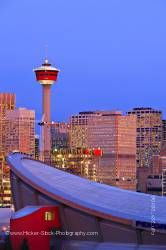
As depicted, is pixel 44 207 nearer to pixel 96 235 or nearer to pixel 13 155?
pixel 96 235

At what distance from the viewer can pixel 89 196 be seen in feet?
101

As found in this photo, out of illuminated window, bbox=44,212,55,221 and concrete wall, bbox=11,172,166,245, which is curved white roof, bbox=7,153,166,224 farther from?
illuminated window, bbox=44,212,55,221

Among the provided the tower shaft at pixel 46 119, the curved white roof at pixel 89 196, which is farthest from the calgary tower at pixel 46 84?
the curved white roof at pixel 89 196

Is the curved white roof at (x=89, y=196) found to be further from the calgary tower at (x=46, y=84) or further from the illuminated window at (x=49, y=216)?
the calgary tower at (x=46, y=84)

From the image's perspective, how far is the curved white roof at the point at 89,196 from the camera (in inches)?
1126

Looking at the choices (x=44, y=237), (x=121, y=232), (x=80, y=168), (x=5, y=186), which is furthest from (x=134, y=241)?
(x=80, y=168)

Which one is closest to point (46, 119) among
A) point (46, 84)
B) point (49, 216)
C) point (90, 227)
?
point (46, 84)

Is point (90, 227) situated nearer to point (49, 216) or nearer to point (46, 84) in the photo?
point (49, 216)

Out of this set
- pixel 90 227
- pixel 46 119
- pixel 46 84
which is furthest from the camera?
pixel 46 119


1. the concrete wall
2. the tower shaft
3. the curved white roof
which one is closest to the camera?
the concrete wall

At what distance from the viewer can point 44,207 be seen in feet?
98.5

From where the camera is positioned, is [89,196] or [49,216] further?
[89,196]

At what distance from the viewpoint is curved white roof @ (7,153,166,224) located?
93.8 feet

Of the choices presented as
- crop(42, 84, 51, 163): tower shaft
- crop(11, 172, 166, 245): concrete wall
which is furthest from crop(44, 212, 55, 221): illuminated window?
crop(42, 84, 51, 163): tower shaft
